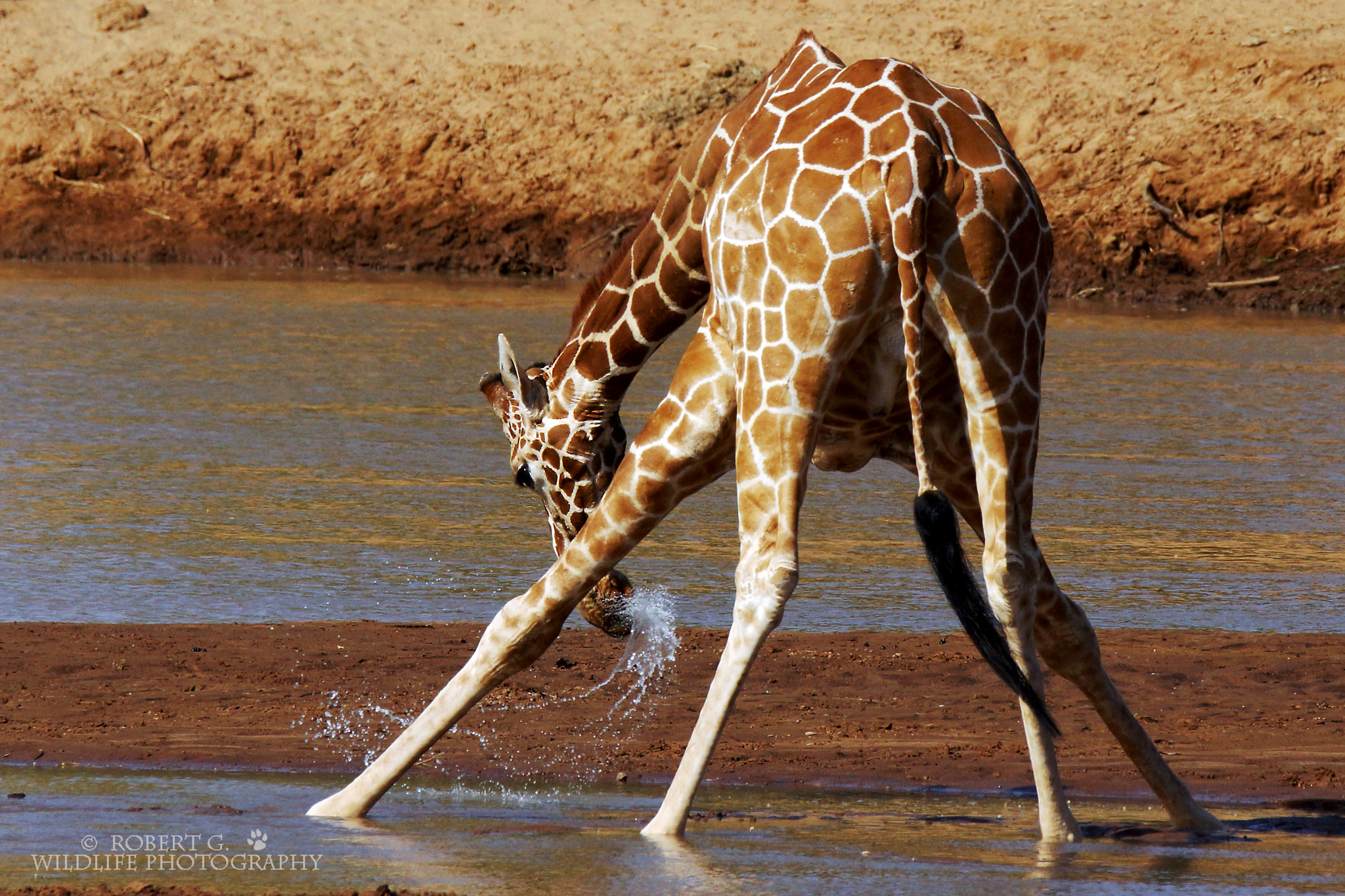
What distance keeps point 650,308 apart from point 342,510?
4.84 meters

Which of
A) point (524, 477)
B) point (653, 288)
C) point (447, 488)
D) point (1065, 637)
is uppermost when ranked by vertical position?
point (653, 288)

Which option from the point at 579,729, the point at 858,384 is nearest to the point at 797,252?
the point at 858,384

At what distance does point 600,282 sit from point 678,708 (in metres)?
1.60

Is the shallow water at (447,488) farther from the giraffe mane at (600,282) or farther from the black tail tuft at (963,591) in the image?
the black tail tuft at (963,591)

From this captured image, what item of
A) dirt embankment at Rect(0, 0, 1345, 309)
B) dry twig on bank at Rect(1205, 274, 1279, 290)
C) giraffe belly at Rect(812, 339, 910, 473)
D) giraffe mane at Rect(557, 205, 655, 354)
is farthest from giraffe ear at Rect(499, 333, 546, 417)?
dry twig on bank at Rect(1205, 274, 1279, 290)

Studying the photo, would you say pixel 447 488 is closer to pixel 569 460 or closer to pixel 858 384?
pixel 569 460

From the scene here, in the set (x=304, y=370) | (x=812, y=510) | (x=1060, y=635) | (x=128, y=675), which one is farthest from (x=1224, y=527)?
(x=304, y=370)

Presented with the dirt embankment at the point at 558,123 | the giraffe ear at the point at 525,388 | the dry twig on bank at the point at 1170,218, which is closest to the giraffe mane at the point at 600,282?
the giraffe ear at the point at 525,388

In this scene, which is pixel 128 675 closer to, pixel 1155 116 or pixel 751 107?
pixel 751 107

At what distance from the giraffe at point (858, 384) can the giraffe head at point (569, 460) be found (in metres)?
0.58

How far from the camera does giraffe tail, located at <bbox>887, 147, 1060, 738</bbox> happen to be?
4.51 metres

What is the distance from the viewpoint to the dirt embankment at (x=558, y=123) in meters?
23.7

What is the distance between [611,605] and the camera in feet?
18.7

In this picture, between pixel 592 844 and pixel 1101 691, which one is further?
pixel 1101 691
